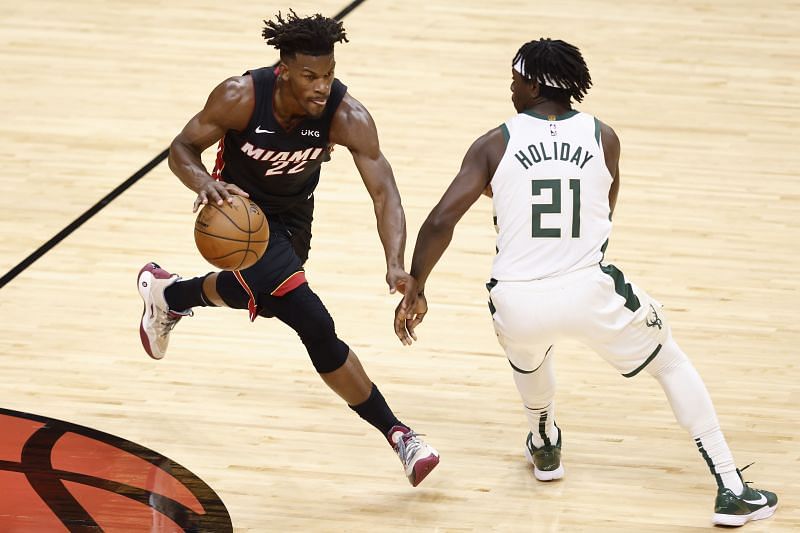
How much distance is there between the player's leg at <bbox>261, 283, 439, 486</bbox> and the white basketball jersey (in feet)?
2.58

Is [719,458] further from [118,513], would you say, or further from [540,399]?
[118,513]

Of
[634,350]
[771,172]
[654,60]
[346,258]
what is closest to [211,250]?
[634,350]

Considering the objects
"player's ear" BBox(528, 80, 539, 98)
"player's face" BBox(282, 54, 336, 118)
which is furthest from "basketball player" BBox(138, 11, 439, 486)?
"player's ear" BBox(528, 80, 539, 98)

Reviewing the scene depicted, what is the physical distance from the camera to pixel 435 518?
203 inches

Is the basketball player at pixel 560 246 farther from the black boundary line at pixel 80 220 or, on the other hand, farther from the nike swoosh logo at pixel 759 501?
the black boundary line at pixel 80 220

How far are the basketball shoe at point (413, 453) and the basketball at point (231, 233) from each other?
90 cm

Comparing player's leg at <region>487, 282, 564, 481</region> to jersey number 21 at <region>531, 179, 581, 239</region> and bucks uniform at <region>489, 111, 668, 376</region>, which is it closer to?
bucks uniform at <region>489, 111, 668, 376</region>

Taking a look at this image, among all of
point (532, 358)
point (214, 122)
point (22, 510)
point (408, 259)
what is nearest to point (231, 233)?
point (214, 122)

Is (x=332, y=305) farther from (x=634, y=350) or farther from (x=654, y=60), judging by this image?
(x=654, y=60)

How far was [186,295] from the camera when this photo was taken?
608 centimetres

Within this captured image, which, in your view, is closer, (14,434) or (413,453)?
(413,453)

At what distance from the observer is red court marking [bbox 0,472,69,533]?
4.99 metres

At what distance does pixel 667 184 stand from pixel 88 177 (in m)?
3.61

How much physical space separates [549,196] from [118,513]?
195 cm
